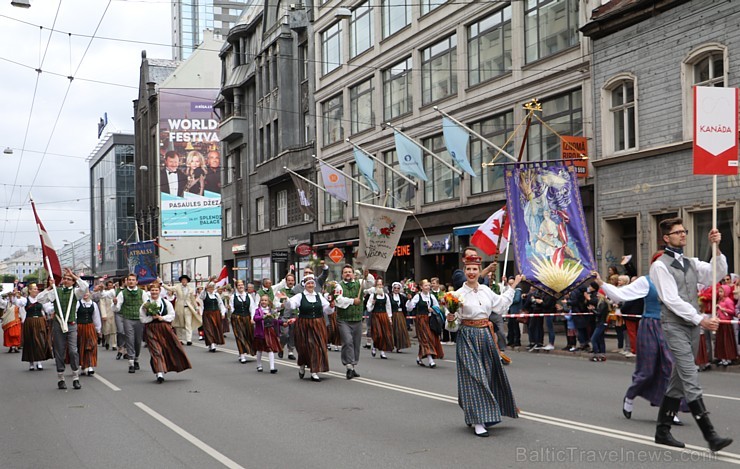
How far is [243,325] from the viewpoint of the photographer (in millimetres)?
19000

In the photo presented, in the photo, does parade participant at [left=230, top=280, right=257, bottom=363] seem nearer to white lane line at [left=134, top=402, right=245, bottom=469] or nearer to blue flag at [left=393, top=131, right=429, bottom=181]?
white lane line at [left=134, top=402, right=245, bottom=469]

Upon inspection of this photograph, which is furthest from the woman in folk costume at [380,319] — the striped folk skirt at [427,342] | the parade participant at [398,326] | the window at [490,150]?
the window at [490,150]

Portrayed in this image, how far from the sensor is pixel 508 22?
94.2 ft

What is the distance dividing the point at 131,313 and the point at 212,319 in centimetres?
494

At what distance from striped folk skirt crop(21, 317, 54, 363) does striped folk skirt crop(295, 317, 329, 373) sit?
6379 mm

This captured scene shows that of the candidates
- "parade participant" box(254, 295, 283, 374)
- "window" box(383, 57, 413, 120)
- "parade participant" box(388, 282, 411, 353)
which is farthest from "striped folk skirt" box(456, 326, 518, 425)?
"window" box(383, 57, 413, 120)

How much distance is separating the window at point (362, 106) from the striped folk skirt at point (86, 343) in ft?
78.3

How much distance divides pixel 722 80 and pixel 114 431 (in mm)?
16788

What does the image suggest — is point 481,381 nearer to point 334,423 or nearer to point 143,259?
point 334,423

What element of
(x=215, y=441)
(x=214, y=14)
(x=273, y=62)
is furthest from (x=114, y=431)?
(x=214, y=14)

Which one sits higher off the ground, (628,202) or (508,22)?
(508,22)

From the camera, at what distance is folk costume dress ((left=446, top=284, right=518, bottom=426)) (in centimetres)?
894

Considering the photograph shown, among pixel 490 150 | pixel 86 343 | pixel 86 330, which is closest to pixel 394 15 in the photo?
pixel 490 150

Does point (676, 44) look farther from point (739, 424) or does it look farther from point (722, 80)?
point (739, 424)
